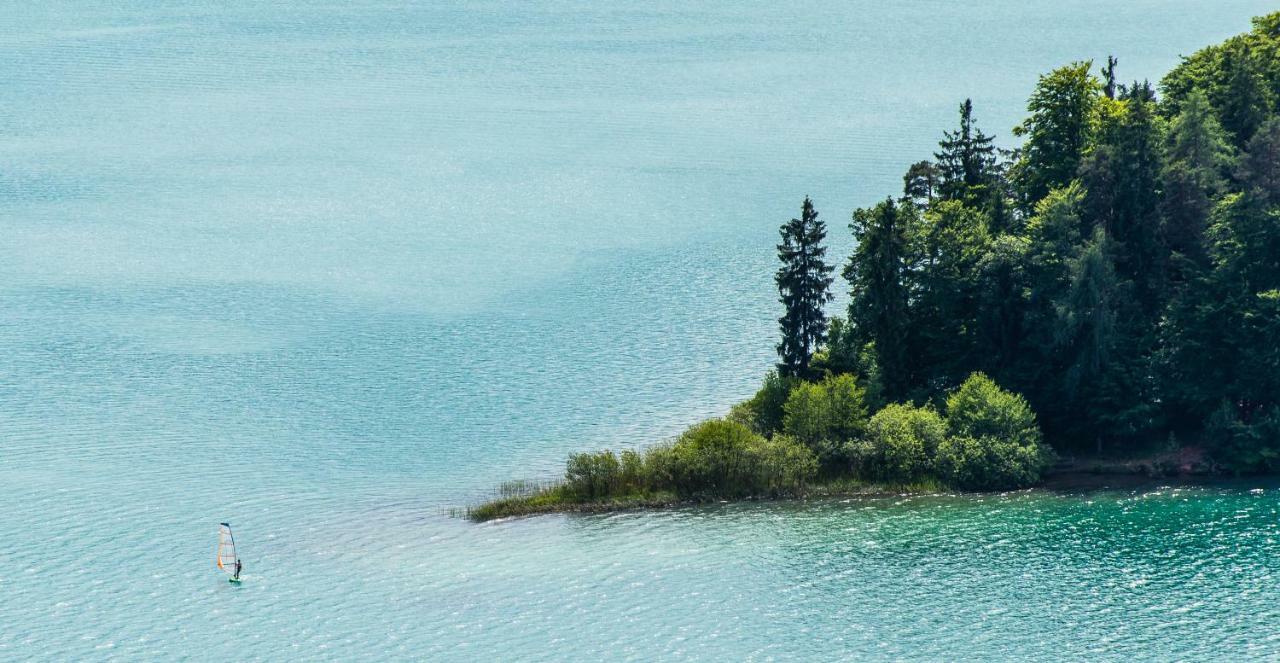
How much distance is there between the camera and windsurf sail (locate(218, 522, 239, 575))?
94.9 metres

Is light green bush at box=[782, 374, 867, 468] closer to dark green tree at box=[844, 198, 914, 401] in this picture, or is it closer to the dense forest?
the dense forest

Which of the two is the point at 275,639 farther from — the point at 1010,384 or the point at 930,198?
the point at 930,198

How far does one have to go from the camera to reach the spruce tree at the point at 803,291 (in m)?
113

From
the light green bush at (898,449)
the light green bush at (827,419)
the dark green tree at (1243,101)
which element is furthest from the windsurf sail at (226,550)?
the dark green tree at (1243,101)

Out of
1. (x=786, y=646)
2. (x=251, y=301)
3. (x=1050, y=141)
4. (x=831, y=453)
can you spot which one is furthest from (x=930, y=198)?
(x=251, y=301)

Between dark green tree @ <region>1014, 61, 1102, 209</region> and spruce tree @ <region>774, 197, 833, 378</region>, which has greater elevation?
dark green tree @ <region>1014, 61, 1102, 209</region>

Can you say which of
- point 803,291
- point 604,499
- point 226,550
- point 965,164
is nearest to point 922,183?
point 965,164

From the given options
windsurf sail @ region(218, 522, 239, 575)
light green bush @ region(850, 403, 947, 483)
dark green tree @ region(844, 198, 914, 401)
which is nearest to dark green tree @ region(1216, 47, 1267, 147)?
dark green tree @ region(844, 198, 914, 401)

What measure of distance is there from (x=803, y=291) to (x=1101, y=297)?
1928 cm

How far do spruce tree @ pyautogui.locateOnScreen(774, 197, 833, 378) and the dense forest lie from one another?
150 mm

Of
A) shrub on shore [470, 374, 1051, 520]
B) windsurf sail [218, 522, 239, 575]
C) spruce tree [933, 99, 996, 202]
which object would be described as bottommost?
windsurf sail [218, 522, 239, 575]

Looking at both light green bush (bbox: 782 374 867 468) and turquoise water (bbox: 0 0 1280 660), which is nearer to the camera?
turquoise water (bbox: 0 0 1280 660)

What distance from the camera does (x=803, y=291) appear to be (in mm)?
113875

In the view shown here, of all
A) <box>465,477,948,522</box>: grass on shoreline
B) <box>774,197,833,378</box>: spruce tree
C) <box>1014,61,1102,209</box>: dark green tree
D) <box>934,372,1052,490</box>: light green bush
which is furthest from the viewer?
<box>1014,61,1102,209</box>: dark green tree
